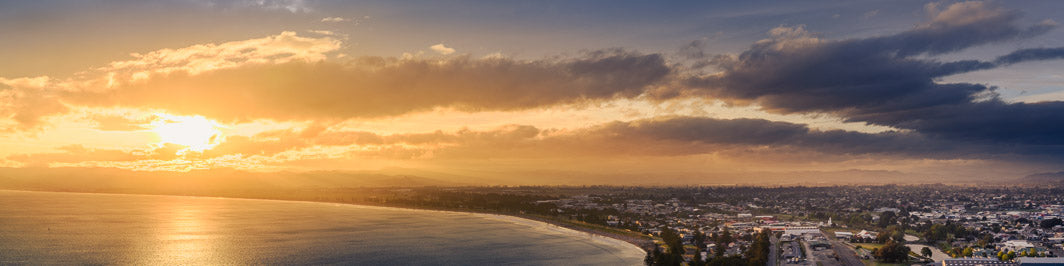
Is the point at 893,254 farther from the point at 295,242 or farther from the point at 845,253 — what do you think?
the point at 295,242

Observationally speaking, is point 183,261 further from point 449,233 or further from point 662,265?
point 662,265

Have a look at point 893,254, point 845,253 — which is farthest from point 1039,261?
point 845,253

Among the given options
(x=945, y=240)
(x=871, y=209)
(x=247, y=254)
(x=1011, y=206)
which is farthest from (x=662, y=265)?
(x=1011, y=206)

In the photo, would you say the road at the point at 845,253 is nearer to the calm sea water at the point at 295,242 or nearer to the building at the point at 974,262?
the building at the point at 974,262

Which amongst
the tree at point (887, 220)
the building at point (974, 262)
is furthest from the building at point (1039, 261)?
the tree at point (887, 220)

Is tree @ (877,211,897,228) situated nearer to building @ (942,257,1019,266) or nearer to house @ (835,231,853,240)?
→ house @ (835,231,853,240)

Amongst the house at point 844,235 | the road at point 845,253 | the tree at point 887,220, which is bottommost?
the road at point 845,253
